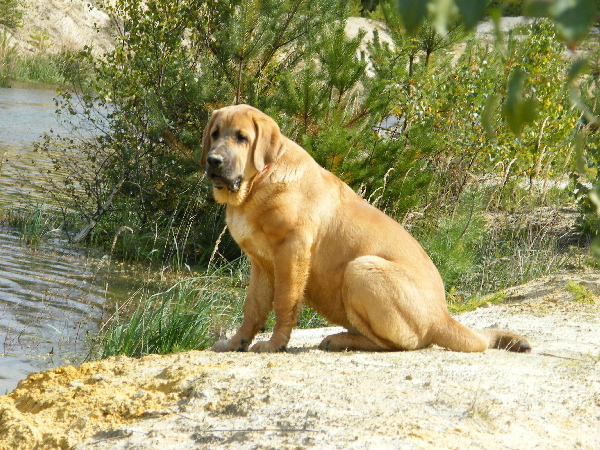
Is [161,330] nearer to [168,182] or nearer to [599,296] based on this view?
[599,296]

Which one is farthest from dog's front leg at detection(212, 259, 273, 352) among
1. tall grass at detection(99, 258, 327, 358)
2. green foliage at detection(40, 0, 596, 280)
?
green foliage at detection(40, 0, 596, 280)

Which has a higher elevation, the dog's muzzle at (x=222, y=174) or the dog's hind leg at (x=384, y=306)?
the dog's muzzle at (x=222, y=174)

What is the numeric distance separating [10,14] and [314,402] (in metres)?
42.6

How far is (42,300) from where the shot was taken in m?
8.88

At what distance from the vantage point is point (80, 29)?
46.5 meters

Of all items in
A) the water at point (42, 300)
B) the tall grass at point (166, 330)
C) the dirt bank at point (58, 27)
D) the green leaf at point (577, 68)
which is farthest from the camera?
the dirt bank at point (58, 27)

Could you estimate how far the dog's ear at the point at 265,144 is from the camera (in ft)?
18.0

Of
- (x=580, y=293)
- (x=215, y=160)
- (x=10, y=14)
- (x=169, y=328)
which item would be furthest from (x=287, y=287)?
(x=10, y=14)

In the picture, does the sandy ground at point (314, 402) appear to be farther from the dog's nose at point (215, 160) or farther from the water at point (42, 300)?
the water at point (42, 300)

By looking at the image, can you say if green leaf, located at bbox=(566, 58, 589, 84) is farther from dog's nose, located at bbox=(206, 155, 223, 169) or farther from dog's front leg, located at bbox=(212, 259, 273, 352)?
dog's front leg, located at bbox=(212, 259, 273, 352)

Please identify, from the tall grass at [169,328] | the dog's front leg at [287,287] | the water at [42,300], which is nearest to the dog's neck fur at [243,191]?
the dog's front leg at [287,287]

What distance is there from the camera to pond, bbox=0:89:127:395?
7098 mm

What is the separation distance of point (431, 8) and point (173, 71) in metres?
11.1

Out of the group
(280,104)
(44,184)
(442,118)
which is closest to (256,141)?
(280,104)
